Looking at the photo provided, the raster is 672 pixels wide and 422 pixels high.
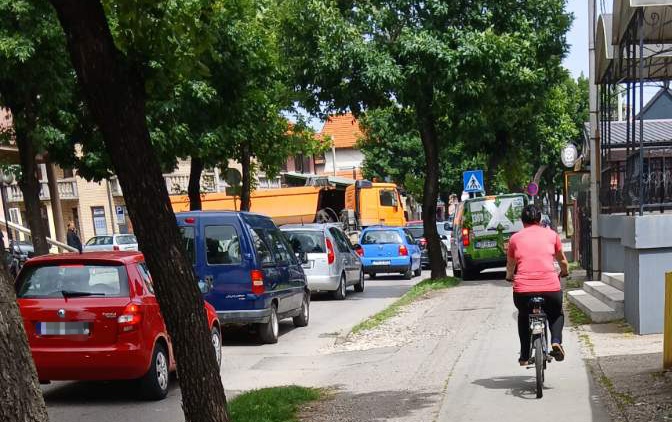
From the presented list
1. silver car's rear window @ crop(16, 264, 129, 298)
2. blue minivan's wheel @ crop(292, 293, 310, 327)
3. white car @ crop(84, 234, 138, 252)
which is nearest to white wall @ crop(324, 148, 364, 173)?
white car @ crop(84, 234, 138, 252)

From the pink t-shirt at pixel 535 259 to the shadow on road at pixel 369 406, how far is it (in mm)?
1359

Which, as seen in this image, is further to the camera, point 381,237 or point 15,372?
point 381,237

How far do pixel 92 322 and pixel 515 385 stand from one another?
418 centimetres

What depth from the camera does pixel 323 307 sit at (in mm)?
18156

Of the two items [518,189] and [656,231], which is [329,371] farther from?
[518,189]

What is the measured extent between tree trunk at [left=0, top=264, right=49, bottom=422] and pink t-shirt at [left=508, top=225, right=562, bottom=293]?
499 cm

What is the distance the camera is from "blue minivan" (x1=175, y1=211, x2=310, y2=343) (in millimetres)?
12078

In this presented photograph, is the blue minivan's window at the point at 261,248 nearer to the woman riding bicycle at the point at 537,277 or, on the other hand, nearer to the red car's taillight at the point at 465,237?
the woman riding bicycle at the point at 537,277

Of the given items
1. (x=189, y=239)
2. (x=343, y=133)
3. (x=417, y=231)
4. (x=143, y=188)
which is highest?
(x=343, y=133)

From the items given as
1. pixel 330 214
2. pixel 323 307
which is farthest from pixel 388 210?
pixel 323 307

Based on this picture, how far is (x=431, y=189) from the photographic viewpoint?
21.0 meters

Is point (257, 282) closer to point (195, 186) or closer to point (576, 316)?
point (576, 316)

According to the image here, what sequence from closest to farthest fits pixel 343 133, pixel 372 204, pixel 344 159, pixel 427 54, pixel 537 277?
pixel 537 277 < pixel 427 54 < pixel 372 204 < pixel 344 159 < pixel 343 133

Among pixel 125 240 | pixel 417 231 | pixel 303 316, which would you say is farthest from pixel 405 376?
pixel 125 240
